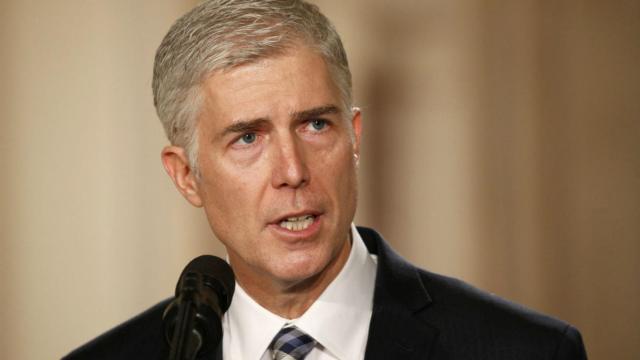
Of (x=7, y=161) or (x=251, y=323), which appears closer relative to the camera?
(x=251, y=323)

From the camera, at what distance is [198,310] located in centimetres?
128

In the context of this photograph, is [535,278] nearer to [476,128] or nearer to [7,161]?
[476,128]

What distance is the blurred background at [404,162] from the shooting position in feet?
9.19

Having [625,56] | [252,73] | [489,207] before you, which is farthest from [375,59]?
[252,73]

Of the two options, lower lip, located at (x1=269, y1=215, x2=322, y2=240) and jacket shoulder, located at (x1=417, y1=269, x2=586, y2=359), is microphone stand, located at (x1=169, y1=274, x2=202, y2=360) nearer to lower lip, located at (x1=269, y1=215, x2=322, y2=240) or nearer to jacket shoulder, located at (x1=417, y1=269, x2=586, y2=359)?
lower lip, located at (x1=269, y1=215, x2=322, y2=240)

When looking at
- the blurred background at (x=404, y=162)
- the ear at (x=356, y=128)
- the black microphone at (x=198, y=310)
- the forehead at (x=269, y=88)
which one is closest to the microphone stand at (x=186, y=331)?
the black microphone at (x=198, y=310)

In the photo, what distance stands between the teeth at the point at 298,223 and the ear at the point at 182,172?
1.00ft

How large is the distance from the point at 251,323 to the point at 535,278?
1236mm

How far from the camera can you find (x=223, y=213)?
1876 mm

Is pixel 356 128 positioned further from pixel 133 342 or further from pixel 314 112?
pixel 133 342

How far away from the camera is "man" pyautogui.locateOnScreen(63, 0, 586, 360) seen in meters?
1.79

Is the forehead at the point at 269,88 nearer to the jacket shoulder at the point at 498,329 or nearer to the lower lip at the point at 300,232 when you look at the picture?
the lower lip at the point at 300,232

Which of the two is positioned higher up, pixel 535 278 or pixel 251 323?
pixel 251 323

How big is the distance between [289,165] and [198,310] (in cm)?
53
